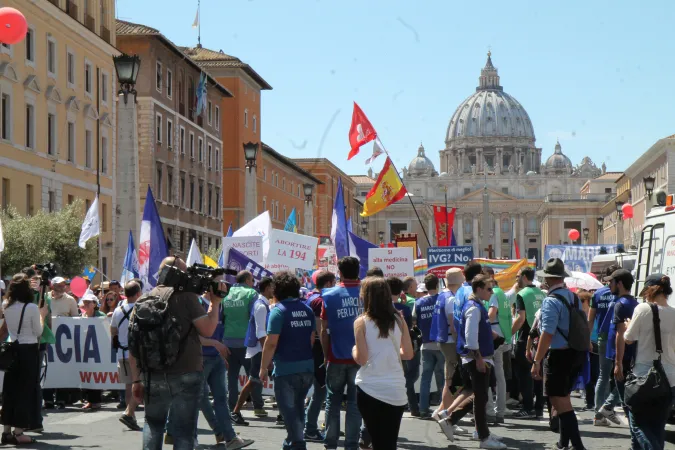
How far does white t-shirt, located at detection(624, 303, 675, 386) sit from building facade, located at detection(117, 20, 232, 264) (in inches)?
1448

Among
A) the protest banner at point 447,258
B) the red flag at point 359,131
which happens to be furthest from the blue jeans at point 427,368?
the red flag at point 359,131

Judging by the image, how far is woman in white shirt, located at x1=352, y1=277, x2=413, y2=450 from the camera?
830 cm

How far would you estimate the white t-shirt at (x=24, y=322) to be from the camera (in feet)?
37.4

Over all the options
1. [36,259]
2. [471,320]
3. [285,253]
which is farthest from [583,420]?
[36,259]

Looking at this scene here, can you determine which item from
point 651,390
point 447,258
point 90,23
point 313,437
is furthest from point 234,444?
point 90,23

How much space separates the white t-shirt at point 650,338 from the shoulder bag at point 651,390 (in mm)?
66

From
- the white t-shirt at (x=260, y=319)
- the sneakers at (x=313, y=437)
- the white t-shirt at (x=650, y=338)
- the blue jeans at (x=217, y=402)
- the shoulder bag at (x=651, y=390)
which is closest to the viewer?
the shoulder bag at (x=651, y=390)

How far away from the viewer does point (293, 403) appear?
984cm

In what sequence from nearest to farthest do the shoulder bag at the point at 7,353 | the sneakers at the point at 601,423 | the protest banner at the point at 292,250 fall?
1. the shoulder bag at the point at 7,353
2. the sneakers at the point at 601,423
3. the protest banner at the point at 292,250

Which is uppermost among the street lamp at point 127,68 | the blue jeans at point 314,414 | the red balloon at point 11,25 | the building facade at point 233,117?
the building facade at point 233,117

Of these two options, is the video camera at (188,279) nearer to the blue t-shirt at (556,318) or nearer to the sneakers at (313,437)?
the blue t-shirt at (556,318)

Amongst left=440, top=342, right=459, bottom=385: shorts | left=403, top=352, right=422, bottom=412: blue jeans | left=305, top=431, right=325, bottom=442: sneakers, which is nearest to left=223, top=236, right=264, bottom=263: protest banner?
left=403, top=352, right=422, bottom=412: blue jeans

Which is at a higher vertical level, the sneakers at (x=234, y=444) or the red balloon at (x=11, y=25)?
the red balloon at (x=11, y=25)

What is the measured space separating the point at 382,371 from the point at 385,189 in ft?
58.5
